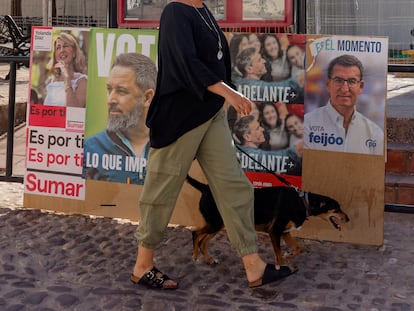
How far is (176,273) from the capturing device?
14.1ft

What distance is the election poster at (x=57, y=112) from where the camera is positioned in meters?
5.23

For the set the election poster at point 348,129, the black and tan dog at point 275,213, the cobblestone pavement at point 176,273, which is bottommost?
the cobblestone pavement at point 176,273

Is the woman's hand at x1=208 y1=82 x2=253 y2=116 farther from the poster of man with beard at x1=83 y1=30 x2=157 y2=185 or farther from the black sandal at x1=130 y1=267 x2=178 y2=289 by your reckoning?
the poster of man with beard at x1=83 y1=30 x2=157 y2=185

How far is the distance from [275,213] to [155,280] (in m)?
0.84

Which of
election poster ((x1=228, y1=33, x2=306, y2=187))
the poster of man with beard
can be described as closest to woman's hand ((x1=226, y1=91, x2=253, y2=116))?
election poster ((x1=228, y1=33, x2=306, y2=187))

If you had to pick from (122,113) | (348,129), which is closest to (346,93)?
(348,129)

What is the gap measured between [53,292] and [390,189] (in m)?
2.98

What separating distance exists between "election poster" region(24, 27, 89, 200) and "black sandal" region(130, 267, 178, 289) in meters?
1.43

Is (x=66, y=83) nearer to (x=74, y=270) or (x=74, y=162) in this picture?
(x=74, y=162)

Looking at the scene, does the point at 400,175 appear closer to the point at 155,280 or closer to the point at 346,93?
the point at 346,93

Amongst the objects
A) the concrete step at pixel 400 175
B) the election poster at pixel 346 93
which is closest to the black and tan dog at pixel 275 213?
the election poster at pixel 346 93

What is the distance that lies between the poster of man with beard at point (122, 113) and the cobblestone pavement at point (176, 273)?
44cm

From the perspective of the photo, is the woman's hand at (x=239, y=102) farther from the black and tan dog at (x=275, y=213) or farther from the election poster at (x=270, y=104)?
the election poster at (x=270, y=104)

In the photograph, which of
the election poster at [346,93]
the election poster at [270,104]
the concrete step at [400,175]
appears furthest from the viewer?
the concrete step at [400,175]
